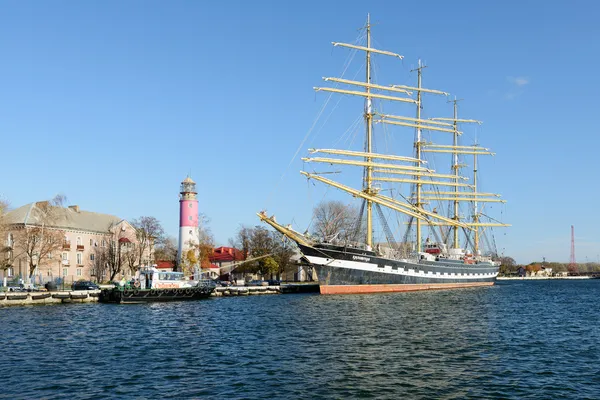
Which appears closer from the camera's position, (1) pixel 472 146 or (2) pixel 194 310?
(2) pixel 194 310

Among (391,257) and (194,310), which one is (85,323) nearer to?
(194,310)

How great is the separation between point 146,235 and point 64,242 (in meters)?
13.1

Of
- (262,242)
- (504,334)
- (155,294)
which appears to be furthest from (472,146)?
(504,334)

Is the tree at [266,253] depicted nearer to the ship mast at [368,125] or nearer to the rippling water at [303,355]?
the ship mast at [368,125]

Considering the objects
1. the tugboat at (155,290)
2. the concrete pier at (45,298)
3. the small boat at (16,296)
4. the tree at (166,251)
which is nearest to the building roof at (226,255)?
the tree at (166,251)

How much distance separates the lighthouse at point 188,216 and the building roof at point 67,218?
46.5ft

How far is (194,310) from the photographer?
47.3 m

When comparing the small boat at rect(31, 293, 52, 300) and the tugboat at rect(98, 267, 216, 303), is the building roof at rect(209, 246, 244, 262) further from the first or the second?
the small boat at rect(31, 293, 52, 300)

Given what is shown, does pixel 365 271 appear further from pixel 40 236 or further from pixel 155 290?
pixel 40 236

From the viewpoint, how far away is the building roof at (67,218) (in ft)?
246

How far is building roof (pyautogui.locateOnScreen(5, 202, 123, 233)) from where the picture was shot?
246 feet

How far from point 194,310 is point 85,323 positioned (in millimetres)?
11517

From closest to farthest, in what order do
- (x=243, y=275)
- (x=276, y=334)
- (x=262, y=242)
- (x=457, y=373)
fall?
(x=457, y=373)
(x=276, y=334)
(x=262, y=242)
(x=243, y=275)

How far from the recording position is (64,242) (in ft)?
256
